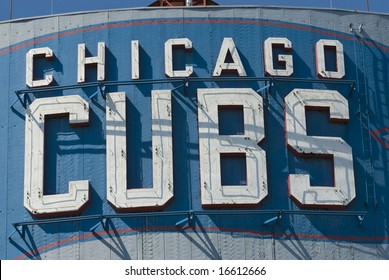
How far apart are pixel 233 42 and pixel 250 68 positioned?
47.6 inches

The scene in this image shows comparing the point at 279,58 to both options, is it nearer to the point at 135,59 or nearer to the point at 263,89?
the point at 263,89

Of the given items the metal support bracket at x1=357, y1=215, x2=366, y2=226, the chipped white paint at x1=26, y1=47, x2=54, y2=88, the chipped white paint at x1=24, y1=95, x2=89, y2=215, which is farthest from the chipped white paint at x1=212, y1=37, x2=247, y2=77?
the metal support bracket at x1=357, y1=215, x2=366, y2=226

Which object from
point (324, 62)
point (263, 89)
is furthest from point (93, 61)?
point (324, 62)

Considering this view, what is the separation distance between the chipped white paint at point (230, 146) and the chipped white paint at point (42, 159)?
173 inches

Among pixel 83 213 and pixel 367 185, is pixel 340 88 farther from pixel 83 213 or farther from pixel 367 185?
pixel 83 213

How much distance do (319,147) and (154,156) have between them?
20.2 ft

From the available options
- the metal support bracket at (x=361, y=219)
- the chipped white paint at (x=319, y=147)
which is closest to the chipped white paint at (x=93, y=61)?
the chipped white paint at (x=319, y=147)

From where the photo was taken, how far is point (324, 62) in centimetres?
5294

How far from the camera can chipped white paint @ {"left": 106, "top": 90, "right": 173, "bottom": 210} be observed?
50281 mm

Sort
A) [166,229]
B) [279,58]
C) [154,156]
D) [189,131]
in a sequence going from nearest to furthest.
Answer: [166,229], [154,156], [189,131], [279,58]

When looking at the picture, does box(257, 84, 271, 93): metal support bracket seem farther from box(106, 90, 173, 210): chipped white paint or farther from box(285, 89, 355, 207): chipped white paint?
box(106, 90, 173, 210): chipped white paint

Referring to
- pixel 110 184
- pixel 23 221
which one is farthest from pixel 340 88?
A: pixel 23 221

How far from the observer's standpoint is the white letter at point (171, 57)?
171ft

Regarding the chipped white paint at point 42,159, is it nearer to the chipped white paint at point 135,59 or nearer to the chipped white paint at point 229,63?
the chipped white paint at point 135,59
